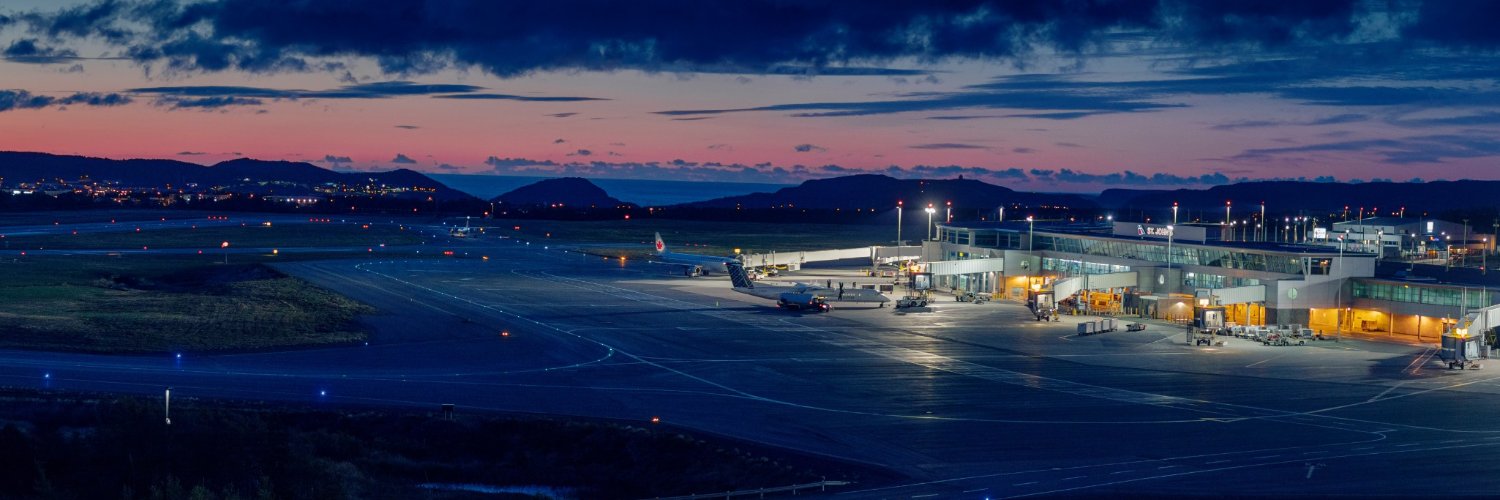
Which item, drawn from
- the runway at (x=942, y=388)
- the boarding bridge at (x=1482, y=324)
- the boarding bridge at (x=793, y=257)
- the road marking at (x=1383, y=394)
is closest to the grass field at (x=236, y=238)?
the boarding bridge at (x=793, y=257)

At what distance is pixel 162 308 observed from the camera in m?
74.4

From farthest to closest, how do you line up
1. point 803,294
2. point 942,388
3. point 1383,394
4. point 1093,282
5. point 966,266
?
point 966,266, point 803,294, point 1093,282, point 942,388, point 1383,394

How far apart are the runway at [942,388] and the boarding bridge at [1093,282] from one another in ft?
13.3

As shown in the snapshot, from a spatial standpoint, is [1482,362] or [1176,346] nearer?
[1482,362]

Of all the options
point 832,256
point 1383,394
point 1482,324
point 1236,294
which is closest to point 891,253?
point 832,256

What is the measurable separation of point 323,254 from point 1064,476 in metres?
105

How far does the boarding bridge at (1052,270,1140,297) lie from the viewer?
77.4 m

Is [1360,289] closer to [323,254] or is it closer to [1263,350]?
[1263,350]

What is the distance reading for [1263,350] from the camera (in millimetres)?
62875

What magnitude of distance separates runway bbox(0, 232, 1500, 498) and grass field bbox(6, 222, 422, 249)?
7588cm

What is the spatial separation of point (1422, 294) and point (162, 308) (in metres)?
71.2

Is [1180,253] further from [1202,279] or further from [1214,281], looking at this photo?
[1214,281]

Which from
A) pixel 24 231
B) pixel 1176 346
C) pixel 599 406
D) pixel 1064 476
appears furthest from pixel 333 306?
pixel 24 231

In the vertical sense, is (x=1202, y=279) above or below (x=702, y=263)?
above
